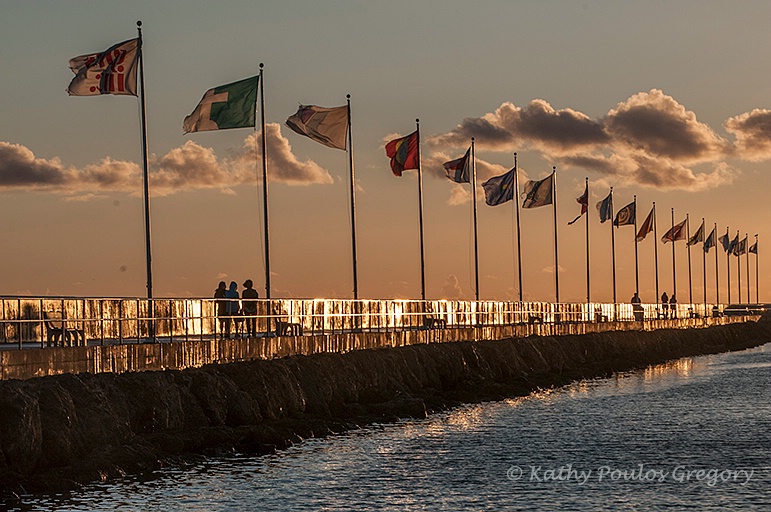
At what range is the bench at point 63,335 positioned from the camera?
30134mm

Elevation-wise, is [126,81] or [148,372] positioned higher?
[126,81]

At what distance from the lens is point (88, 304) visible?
32031 millimetres

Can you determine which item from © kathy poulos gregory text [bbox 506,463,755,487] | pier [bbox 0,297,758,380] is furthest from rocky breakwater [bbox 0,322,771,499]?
© kathy poulos gregory text [bbox 506,463,755,487]

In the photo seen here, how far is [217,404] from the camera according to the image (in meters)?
32.5

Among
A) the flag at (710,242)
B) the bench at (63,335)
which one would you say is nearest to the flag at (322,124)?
the bench at (63,335)

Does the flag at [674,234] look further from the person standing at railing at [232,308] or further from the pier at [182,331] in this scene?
the person standing at railing at [232,308]

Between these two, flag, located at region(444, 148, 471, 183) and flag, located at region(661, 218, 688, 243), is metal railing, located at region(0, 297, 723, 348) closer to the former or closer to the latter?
flag, located at region(444, 148, 471, 183)

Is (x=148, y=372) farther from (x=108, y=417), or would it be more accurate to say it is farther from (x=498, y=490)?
(x=498, y=490)

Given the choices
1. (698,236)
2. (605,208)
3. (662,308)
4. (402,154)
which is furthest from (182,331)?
(662,308)

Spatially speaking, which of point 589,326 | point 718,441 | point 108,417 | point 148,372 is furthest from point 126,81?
point 589,326

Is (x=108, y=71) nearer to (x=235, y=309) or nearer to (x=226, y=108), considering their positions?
(x=226, y=108)

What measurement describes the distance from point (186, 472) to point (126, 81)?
15.3 m

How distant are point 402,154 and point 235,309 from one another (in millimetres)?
18048

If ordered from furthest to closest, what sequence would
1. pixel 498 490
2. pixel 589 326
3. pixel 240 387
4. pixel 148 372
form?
pixel 589 326 < pixel 240 387 < pixel 148 372 < pixel 498 490
